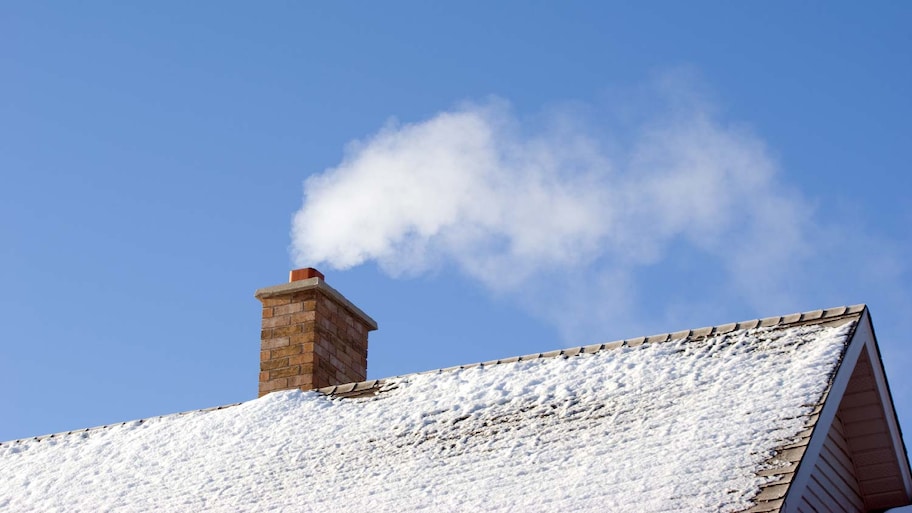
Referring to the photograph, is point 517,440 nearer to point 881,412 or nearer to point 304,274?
point 881,412

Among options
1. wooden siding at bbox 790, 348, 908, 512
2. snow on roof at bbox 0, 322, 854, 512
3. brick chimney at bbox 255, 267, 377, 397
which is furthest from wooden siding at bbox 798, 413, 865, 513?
brick chimney at bbox 255, 267, 377, 397

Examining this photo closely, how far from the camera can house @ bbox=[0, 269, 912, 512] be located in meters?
9.20

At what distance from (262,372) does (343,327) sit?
1168 mm

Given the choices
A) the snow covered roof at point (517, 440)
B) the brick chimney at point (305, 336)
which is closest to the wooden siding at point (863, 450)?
the snow covered roof at point (517, 440)

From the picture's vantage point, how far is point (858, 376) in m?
10.7

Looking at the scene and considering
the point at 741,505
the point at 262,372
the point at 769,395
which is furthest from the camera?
the point at 262,372

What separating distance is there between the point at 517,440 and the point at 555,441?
359 mm

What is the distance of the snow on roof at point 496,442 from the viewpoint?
927cm

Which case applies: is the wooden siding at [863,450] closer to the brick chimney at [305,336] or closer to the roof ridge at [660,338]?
the roof ridge at [660,338]

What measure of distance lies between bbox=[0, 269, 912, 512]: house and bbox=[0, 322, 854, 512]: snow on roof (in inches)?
0.8

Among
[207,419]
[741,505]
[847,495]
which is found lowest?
[741,505]

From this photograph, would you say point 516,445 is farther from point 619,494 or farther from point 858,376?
point 858,376

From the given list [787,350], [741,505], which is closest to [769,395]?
[787,350]

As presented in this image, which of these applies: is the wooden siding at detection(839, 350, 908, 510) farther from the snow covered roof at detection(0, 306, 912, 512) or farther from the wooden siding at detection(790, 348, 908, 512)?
the snow covered roof at detection(0, 306, 912, 512)
